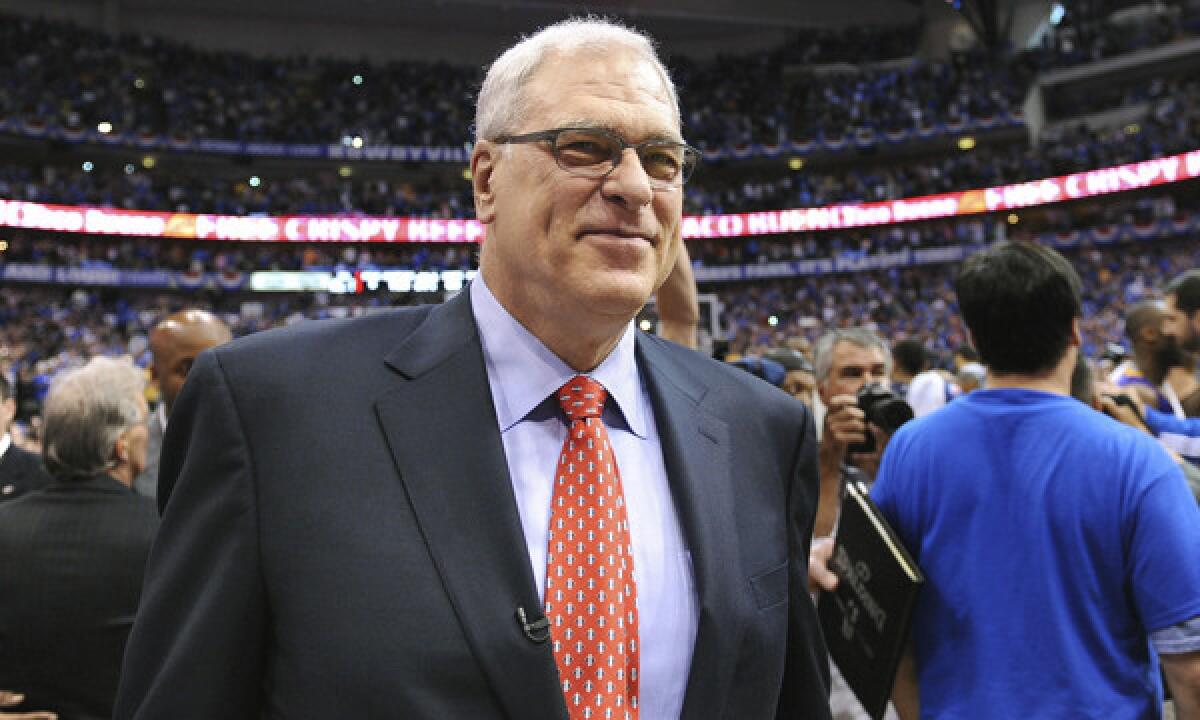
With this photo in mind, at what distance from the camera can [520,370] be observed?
1413mm

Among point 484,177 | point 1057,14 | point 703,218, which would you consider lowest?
point 484,177

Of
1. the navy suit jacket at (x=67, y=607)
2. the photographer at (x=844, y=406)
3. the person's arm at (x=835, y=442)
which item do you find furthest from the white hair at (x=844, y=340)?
the navy suit jacket at (x=67, y=607)

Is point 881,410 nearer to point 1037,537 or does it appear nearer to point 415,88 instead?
point 1037,537

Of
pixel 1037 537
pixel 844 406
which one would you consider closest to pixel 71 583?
pixel 844 406

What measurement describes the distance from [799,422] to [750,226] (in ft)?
97.8

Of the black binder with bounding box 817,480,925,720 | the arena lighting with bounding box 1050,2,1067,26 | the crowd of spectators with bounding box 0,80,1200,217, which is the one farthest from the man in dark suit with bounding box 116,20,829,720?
the arena lighting with bounding box 1050,2,1067,26

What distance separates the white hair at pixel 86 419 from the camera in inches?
95.0

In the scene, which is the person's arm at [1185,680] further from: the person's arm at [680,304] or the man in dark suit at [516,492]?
the person's arm at [680,304]

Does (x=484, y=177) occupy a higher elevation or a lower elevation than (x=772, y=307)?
higher

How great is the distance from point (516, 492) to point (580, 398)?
0.17 meters

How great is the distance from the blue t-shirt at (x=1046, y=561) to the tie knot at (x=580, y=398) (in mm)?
1072

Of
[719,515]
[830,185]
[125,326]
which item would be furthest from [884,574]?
[830,185]

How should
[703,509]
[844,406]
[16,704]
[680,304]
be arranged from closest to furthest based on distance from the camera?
[703,509] → [16,704] → [844,406] → [680,304]

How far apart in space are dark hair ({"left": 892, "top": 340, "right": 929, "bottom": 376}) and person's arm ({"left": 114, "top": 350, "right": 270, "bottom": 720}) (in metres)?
6.14
